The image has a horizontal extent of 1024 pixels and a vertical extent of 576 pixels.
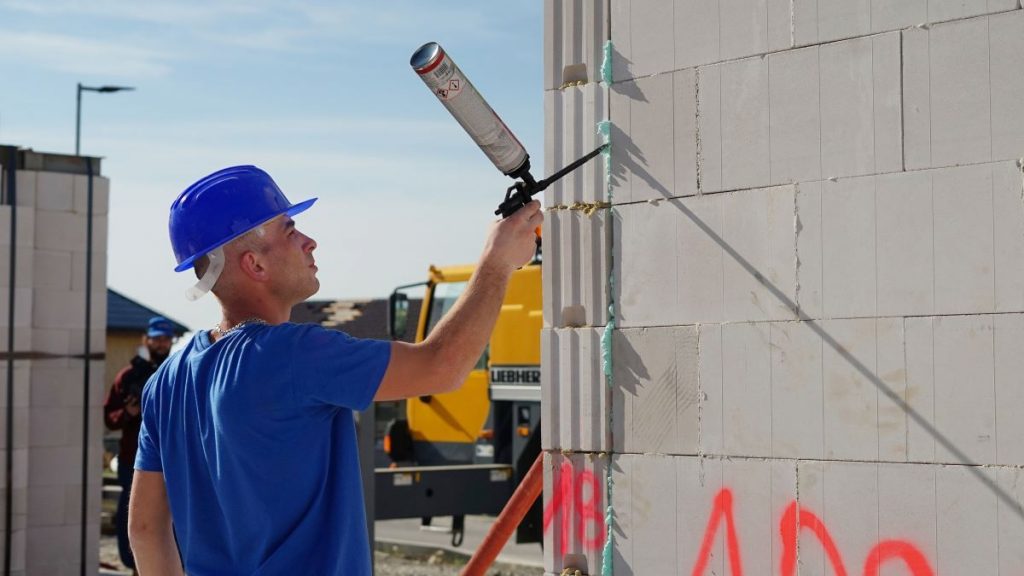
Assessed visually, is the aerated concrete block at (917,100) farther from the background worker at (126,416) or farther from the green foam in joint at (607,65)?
the background worker at (126,416)

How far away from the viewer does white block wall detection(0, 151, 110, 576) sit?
853 cm

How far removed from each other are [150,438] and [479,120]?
1058mm

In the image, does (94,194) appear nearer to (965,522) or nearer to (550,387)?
(550,387)

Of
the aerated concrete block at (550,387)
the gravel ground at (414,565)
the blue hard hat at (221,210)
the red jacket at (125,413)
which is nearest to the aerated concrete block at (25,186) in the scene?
the red jacket at (125,413)

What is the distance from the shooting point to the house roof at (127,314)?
3381 centimetres

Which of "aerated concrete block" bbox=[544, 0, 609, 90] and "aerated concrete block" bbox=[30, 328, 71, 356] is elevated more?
"aerated concrete block" bbox=[544, 0, 609, 90]

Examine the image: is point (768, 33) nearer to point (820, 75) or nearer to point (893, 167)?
point (820, 75)

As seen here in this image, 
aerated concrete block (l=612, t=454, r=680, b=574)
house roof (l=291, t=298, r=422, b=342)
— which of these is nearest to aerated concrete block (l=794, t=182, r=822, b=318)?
aerated concrete block (l=612, t=454, r=680, b=574)

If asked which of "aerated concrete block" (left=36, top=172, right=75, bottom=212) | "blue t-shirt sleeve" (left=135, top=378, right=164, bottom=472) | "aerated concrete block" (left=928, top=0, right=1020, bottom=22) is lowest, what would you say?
"blue t-shirt sleeve" (left=135, top=378, right=164, bottom=472)

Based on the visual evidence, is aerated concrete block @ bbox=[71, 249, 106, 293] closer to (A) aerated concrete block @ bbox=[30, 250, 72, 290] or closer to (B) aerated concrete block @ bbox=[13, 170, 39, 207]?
(A) aerated concrete block @ bbox=[30, 250, 72, 290]

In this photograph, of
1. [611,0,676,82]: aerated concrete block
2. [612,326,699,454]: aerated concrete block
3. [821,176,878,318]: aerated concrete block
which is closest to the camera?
[821,176,878,318]: aerated concrete block

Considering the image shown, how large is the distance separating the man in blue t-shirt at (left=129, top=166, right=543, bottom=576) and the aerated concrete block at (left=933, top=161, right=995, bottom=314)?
0.95 meters

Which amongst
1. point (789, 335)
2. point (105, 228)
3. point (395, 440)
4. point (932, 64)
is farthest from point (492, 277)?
point (395, 440)

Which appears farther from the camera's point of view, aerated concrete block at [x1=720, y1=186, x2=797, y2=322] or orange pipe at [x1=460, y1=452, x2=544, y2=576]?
orange pipe at [x1=460, y1=452, x2=544, y2=576]
